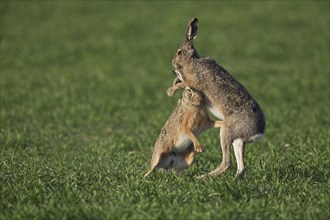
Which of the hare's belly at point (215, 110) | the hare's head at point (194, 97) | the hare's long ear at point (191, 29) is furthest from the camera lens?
the hare's long ear at point (191, 29)

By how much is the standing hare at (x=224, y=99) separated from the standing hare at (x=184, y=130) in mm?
115

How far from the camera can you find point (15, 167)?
7.83 meters

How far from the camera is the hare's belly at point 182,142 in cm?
743

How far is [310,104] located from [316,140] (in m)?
4.55

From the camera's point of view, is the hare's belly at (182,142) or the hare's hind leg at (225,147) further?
the hare's belly at (182,142)

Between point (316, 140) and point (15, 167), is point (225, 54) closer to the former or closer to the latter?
point (316, 140)

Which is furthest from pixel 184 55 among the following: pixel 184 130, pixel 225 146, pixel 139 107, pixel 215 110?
pixel 139 107

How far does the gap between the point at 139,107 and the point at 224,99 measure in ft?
22.2

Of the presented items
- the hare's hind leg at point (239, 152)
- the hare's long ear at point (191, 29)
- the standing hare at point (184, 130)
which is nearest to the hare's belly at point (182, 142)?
the standing hare at point (184, 130)

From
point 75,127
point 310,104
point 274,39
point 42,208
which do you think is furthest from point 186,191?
point 274,39

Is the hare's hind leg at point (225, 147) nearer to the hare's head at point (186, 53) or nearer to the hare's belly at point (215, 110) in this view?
the hare's belly at point (215, 110)

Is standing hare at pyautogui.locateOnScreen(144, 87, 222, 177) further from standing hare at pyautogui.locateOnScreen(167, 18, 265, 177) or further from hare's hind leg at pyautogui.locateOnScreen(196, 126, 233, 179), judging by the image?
hare's hind leg at pyautogui.locateOnScreen(196, 126, 233, 179)

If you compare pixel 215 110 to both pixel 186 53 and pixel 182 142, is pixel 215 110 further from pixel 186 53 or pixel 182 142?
pixel 186 53

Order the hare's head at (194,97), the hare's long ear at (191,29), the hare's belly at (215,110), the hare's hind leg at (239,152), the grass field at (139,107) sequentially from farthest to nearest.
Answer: the hare's long ear at (191,29) → the hare's head at (194,97) → the hare's belly at (215,110) → the hare's hind leg at (239,152) → the grass field at (139,107)
